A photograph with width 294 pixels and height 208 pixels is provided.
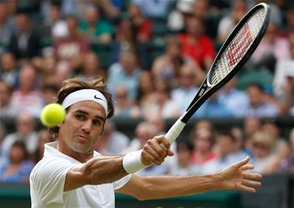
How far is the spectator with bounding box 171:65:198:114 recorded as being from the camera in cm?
1207

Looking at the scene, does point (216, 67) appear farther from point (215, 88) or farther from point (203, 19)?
point (203, 19)

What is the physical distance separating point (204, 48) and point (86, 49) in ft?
6.65

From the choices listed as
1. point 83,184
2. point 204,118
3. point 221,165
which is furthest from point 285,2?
point 83,184

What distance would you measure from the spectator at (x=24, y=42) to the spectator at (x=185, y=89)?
3.16 m

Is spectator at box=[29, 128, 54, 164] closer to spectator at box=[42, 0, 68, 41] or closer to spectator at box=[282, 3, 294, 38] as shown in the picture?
spectator at box=[42, 0, 68, 41]

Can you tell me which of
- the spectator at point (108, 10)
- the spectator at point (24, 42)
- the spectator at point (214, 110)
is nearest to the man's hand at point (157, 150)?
the spectator at point (214, 110)

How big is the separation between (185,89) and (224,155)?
174 cm

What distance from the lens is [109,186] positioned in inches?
236

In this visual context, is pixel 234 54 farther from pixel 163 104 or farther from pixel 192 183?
pixel 163 104

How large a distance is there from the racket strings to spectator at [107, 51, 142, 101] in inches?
268

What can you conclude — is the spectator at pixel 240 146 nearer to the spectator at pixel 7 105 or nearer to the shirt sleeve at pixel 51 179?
the spectator at pixel 7 105

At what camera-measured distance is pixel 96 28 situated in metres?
14.6

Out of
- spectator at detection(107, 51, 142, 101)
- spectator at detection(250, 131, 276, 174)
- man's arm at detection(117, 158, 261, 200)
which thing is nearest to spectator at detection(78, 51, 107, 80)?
spectator at detection(107, 51, 142, 101)

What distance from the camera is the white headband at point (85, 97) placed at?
234 inches
